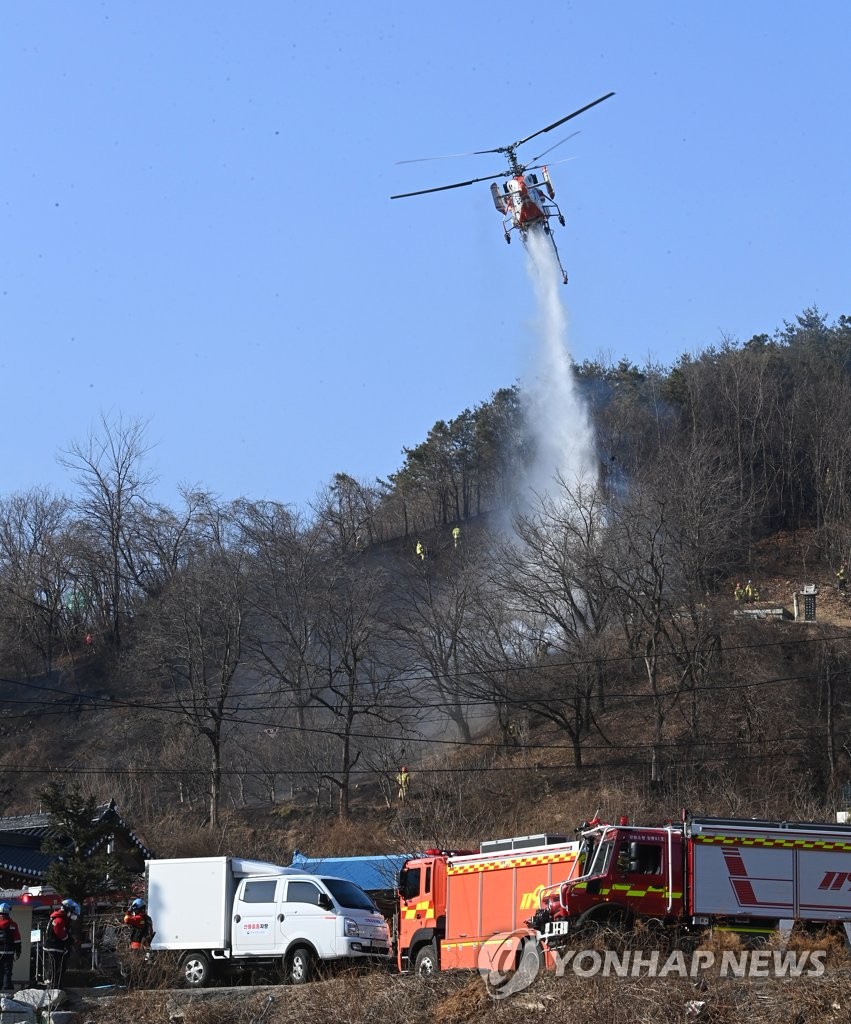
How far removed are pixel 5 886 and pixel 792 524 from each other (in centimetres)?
6248

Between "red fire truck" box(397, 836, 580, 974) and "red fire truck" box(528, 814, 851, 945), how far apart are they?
0.59 meters

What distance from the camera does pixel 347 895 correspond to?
25.1 metres

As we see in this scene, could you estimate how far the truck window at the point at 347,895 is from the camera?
81.5ft

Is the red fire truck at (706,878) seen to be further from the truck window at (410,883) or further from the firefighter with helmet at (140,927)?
the firefighter with helmet at (140,927)

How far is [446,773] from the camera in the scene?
55500 millimetres

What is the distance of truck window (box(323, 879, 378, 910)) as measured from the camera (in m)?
24.8

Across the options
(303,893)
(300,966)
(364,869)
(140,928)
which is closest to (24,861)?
(364,869)

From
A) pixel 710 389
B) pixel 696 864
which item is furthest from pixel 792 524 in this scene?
pixel 696 864

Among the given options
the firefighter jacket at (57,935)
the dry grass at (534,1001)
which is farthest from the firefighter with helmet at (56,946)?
the dry grass at (534,1001)

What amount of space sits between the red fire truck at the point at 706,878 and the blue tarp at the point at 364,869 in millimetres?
14892

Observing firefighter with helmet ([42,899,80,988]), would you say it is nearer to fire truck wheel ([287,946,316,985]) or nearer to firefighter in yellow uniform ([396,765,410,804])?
fire truck wheel ([287,946,316,985])

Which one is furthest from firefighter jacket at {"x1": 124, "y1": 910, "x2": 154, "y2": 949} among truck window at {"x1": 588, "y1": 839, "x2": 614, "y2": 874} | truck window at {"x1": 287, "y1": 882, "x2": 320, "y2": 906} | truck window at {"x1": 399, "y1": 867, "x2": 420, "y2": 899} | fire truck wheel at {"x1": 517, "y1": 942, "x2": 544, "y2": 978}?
truck window at {"x1": 588, "y1": 839, "x2": 614, "y2": 874}

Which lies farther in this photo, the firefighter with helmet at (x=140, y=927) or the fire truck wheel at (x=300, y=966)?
the firefighter with helmet at (x=140, y=927)

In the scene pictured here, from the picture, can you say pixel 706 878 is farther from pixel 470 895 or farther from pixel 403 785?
pixel 403 785
